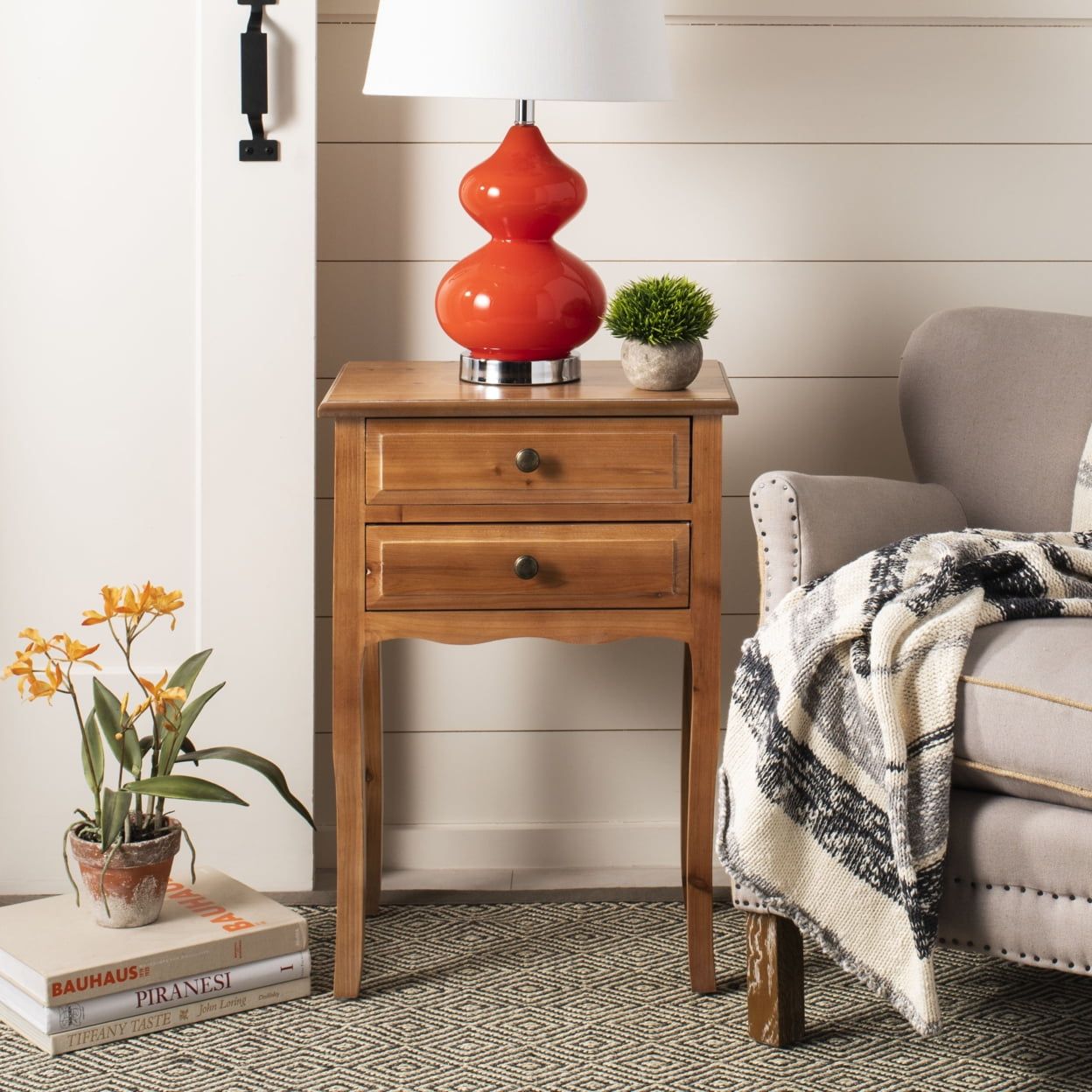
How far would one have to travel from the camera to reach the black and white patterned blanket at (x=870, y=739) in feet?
4.30

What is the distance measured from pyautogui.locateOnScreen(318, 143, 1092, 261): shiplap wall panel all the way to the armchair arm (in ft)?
1.76

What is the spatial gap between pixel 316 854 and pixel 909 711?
101 centimetres

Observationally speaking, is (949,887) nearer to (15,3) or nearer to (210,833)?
(210,833)

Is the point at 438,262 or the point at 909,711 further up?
the point at 438,262

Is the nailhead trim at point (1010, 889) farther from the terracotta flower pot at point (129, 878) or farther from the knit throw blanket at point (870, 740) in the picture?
the terracotta flower pot at point (129, 878)

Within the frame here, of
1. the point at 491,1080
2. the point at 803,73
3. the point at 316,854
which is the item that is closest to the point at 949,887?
the point at 491,1080

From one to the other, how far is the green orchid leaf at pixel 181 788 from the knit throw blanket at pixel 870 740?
56 cm

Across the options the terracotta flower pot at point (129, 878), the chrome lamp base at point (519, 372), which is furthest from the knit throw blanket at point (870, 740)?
the terracotta flower pot at point (129, 878)

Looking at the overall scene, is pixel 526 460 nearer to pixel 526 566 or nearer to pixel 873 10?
pixel 526 566

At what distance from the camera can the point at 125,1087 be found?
1.42 metres

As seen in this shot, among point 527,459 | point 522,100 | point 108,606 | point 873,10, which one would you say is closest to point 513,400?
point 527,459

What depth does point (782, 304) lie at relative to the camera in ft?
6.54

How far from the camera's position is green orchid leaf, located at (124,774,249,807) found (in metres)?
1.57

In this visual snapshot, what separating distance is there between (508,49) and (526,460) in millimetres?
434
